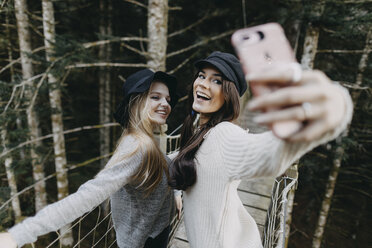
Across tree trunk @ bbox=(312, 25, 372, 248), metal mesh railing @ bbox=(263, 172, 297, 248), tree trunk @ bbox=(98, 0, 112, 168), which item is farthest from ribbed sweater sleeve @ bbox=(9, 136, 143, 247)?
tree trunk @ bbox=(98, 0, 112, 168)

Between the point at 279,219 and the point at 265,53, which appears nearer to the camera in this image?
the point at 265,53

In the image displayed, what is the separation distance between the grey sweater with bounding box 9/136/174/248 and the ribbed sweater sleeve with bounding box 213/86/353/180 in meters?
0.48

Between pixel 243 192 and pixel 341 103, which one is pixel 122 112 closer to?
pixel 341 103

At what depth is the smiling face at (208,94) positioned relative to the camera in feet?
3.51

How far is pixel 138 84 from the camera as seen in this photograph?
1.22 meters

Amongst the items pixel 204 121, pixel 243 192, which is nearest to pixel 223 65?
pixel 204 121

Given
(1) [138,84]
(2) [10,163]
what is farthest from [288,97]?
(2) [10,163]

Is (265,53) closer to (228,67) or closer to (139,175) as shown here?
(228,67)

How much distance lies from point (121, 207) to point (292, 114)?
1200 millimetres

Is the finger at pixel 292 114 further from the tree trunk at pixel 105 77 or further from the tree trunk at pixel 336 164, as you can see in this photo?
the tree trunk at pixel 105 77

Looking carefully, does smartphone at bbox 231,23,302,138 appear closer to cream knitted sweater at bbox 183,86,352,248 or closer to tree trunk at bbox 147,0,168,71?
cream knitted sweater at bbox 183,86,352,248

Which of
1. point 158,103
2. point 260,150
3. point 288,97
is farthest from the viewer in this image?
point 158,103

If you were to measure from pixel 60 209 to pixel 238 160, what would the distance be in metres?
0.69

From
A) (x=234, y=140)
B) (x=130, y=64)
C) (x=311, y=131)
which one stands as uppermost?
(x=130, y=64)
